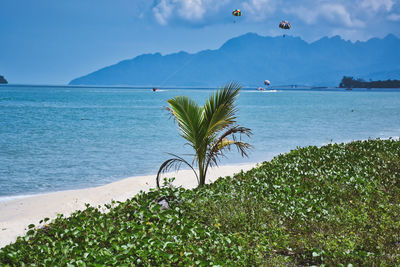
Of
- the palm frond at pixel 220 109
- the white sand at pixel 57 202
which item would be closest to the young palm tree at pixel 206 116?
the palm frond at pixel 220 109

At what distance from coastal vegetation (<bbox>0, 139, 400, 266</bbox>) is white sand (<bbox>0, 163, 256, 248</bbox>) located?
1.77 meters

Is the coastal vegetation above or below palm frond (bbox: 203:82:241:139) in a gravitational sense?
below

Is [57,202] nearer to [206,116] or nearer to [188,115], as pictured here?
[188,115]

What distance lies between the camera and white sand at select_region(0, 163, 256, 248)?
29.3 feet

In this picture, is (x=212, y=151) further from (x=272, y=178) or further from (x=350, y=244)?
(x=350, y=244)

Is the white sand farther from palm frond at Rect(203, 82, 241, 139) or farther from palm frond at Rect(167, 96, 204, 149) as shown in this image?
palm frond at Rect(203, 82, 241, 139)

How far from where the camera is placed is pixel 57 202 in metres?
11.0

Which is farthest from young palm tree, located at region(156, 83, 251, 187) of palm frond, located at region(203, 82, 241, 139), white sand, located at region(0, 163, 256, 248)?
white sand, located at region(0, 163, 256, 248)

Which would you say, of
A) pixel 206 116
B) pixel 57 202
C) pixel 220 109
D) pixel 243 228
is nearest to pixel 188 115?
pixel 206 116

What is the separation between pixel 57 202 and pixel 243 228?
6.98 m

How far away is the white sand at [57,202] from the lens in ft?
29.3

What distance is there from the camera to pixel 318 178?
8648mm

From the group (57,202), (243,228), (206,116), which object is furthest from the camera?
(57,202)

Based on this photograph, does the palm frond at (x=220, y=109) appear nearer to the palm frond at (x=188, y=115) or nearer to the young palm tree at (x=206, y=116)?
the young palm tree at (x=206, y=116)
